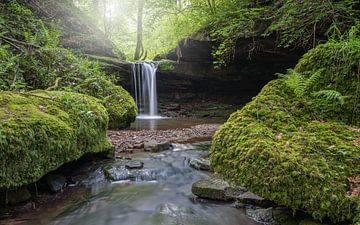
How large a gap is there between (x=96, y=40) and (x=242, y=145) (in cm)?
1292

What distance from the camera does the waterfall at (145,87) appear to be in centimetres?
1533

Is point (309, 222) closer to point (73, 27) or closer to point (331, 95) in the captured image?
point (331, 95)

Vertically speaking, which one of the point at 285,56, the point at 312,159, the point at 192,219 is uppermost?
the point at 285,56

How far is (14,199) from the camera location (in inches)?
139

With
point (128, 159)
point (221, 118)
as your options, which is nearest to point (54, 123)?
point (128, 159)

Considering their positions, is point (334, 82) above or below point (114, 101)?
above

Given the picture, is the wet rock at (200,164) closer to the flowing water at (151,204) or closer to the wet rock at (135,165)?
the flowing water at (151,204)

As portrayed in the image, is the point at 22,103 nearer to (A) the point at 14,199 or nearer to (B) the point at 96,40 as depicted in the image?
(A) the point at 14,199

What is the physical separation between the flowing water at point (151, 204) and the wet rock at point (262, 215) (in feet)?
0.29

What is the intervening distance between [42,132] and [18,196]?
93cm

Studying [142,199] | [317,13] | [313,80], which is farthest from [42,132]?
[317,13]

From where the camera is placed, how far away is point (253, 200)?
3666mm

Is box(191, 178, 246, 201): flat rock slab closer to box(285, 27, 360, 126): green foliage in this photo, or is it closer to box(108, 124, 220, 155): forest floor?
box(285, 27, 360, 126): green foliage

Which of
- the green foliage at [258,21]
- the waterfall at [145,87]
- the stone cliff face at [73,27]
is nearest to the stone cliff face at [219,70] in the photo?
the green foliage at [258,21]
